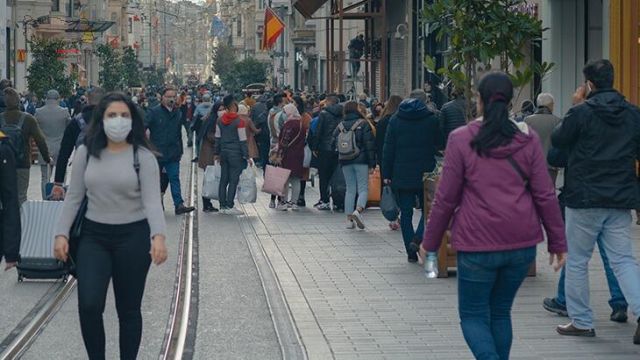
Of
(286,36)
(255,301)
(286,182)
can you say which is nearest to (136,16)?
(286,36)

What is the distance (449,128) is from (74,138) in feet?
12.7

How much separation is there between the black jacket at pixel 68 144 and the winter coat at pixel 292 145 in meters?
7.89

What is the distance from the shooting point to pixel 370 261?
600 inches

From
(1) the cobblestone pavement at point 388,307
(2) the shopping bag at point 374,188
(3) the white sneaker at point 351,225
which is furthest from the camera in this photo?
(2) the shopping bag at point 374,188

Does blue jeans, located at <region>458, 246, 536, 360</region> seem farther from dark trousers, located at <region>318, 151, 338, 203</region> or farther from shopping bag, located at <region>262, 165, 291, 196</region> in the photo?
shopping bag, located at <region>262, 165, 291, 196</region>

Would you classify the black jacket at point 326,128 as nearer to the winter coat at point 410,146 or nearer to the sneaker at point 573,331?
the winter coat at point 410,146

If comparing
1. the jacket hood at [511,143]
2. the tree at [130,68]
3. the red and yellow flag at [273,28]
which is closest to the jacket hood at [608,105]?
the jacket hood at [511,143]

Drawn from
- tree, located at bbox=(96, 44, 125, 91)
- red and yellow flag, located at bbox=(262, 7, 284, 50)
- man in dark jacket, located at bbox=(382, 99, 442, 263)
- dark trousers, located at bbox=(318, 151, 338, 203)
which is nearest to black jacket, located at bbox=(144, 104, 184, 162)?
dark trousers, located at bbox=(318, 151, 338, 203)

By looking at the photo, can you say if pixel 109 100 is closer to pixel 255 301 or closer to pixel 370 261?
pixel 255 301

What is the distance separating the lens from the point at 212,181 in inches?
853

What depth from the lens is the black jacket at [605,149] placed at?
380 inches

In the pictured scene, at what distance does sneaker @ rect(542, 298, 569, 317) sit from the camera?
11.3 metres

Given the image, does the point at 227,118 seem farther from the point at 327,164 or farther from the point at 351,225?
the point at 351,225

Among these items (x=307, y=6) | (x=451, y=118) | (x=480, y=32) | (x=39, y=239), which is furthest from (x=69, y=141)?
(x=307, y=6)
